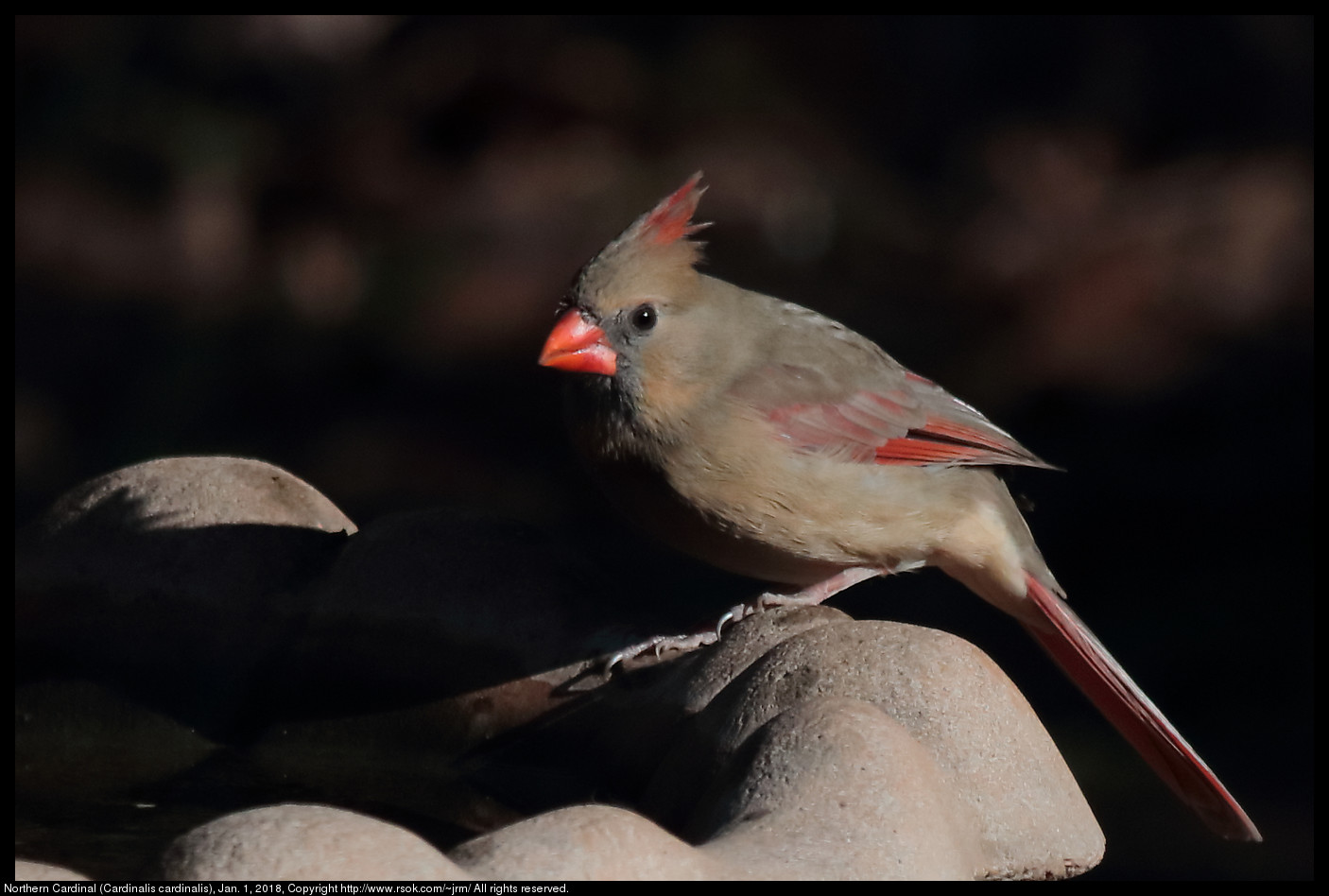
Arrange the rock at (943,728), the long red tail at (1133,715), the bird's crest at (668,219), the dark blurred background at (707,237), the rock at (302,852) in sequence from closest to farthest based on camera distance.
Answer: the rock at (302,852), the rock at (943,728), the bird's crest at (668,219), the long red tail at (1133,715), the dark blurred background at (707,237)

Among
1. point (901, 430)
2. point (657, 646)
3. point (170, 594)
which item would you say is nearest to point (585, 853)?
point (657, 646)

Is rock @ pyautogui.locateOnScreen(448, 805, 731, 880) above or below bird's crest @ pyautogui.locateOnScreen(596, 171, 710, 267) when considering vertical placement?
below

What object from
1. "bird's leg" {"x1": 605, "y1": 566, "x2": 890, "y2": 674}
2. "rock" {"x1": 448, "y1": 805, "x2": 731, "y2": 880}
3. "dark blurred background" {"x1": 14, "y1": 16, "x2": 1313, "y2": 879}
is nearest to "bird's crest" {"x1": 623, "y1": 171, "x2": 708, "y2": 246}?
"bird's leg" {"x1": 605, "y1": 566, "x2": 890, "y2": 674}

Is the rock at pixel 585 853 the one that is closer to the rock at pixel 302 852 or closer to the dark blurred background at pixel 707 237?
the rock at pixel 302 852

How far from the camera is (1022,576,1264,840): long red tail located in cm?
283

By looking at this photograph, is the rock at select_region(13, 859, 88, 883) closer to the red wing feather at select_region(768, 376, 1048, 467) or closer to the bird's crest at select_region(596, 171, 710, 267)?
the bird's crest at select_region(596, 171, 710, 267)

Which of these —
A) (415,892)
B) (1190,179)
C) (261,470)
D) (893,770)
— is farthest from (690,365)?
(1190,179)

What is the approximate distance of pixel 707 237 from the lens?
732 centimetres

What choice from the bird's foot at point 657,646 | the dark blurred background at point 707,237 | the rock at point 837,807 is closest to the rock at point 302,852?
the rock at point 837,807

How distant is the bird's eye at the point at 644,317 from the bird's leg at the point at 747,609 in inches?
21.1

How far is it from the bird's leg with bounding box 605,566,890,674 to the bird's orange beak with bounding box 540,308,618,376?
1.56 ft

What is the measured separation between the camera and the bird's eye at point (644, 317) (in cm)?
272

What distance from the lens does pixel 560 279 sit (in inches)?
311

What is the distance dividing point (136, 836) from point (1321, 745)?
142 inches
